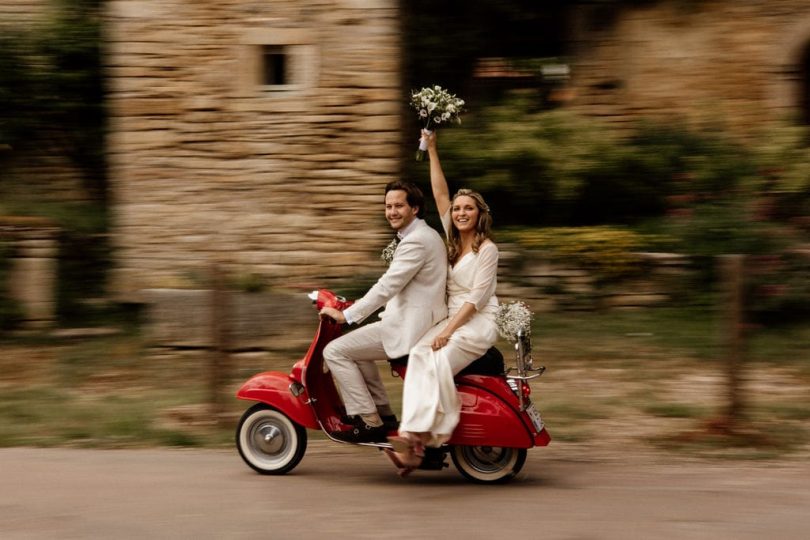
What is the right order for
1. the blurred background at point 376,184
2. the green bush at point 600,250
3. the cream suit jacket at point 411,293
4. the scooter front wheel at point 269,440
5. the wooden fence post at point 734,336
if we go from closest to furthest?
the cream suit jacket at point 411,293
the scooter front wheel at point 269,440
the wooden fence post at point 734,336
the blurred background at point 376,184
the green bush at point 600,250

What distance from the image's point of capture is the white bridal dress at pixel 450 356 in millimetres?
6016

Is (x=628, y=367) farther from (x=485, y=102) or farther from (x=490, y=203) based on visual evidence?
(x=485, y=102)

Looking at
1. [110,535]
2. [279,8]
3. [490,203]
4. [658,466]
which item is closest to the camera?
[110,535]

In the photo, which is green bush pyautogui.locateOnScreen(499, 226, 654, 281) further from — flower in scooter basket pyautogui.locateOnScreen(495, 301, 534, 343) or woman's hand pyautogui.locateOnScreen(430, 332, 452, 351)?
woman's hand pyautogui.locateOnScreen(430, 332, 452, 351)

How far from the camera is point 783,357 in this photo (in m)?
9.71

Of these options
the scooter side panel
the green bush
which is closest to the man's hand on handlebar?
the scooter side panel

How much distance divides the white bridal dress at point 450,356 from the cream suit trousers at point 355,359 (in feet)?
0.89

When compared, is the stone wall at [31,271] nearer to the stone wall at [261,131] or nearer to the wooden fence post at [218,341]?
the stone wall at [261,131]

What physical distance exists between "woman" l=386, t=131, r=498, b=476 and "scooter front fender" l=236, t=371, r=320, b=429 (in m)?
0.53

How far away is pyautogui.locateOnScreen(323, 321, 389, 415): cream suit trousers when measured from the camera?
20.5ft

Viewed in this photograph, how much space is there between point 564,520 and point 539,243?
604 cm

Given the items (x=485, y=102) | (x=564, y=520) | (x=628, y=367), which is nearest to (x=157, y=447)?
(x=564, y=520)

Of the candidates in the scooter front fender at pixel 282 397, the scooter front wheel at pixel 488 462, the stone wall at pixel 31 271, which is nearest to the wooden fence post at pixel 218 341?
the scooter front fender at pixel 282 397

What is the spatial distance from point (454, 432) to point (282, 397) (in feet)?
3.36
